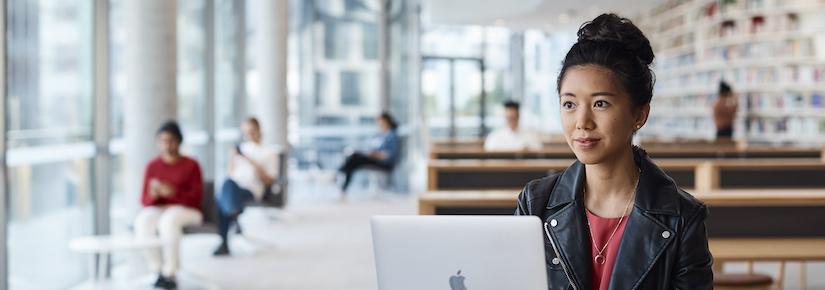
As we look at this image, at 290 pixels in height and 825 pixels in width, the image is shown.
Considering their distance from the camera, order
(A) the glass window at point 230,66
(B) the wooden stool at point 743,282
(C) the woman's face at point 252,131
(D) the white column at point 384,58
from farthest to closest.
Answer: (D) the white column at point 384,58 < (A) the glass window at point 230,66 < (C) the woman's face at point 252,131 < (B) the wooden stool at point 743,282

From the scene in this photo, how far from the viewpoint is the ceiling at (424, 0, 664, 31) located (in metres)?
12.7

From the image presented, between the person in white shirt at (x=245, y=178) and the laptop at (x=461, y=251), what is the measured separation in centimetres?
661

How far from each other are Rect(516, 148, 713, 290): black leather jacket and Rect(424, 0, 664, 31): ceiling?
33.7ft

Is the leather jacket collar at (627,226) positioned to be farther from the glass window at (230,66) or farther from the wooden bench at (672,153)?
the glass window at (230,66)

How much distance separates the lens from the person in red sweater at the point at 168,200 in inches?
259

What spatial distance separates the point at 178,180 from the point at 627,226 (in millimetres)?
5462

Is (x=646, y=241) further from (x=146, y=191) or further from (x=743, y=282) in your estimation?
(x=146, y=191)

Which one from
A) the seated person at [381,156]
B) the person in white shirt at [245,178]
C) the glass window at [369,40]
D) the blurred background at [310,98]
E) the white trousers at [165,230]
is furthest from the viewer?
the glass window at [369,40]

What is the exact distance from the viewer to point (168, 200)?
268 inches

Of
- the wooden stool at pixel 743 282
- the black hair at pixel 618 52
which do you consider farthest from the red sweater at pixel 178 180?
the black hair at pixel 618 52

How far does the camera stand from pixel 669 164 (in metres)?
6.58

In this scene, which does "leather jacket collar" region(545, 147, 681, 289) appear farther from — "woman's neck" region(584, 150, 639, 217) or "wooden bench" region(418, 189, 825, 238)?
"wooden bench" region(418, 189, 825, 238)

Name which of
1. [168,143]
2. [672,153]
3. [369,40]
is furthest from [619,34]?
[369,40]

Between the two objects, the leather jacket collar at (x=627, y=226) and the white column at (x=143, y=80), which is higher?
the white column at (x=143, y=80)
